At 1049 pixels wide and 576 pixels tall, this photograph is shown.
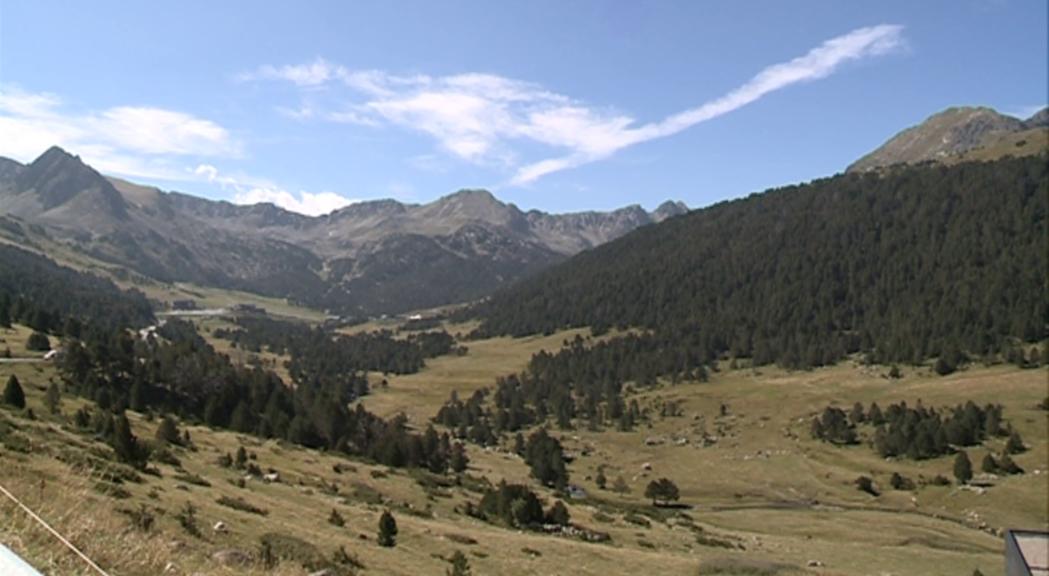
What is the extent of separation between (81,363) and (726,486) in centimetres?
9051

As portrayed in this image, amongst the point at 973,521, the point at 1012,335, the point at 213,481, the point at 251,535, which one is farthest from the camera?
the point at 1012,335

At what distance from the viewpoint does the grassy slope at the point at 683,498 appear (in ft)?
84.3

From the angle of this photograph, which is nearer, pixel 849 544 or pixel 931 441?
pixel 849 544

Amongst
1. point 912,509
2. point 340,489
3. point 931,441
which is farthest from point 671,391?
point 340,489

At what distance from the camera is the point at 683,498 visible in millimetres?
97062

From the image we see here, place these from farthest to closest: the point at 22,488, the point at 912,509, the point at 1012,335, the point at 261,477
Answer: the point at 1012,335 → the point at 912,509 → the point at 261,477 → the point at 22,488

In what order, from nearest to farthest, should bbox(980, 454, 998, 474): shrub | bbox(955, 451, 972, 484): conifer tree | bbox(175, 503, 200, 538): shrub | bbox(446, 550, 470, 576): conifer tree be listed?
1. bbox(175, 503, 200, 538): shrub
2. bbox(446, 550, 470, 576): conifer tree
3. bbox(955, 451, 972, 484): conifer tree
4. bbox(980, 454, 998, 474): shrub

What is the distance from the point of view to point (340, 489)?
178ft

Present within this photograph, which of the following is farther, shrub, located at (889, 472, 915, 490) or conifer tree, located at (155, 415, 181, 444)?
shrub, located at (889, 472, 915, 490)

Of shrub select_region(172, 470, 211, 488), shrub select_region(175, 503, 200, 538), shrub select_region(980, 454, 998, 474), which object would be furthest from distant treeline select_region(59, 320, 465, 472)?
shrub select_region(980, 454, 998, 474)

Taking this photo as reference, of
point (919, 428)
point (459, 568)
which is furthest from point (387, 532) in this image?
point (919, 428)

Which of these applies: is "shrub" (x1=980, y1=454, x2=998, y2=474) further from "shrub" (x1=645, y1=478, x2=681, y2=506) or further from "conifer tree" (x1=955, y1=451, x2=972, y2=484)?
"shrub" (x1=645, y1=478, x2=681, y2=506)

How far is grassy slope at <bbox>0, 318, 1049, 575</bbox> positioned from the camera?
2569 centimetres

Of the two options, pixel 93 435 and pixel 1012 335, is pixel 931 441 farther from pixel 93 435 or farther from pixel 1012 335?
pixel 93 435
